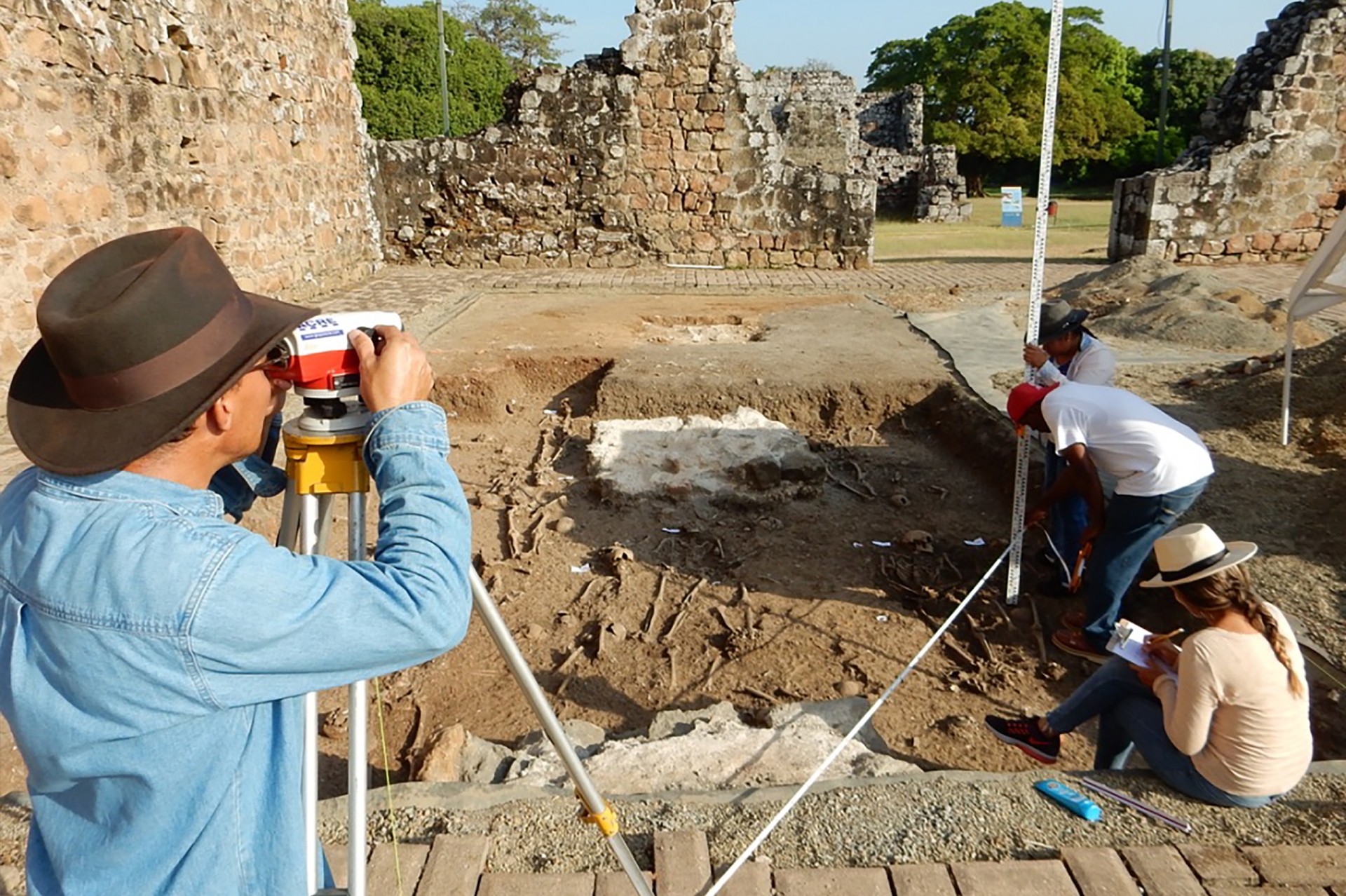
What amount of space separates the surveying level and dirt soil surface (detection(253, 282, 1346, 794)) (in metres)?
1.41

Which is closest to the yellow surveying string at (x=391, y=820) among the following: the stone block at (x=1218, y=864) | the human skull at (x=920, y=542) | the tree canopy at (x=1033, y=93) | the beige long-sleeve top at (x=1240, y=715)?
the stone block at (x=1218, y=864)

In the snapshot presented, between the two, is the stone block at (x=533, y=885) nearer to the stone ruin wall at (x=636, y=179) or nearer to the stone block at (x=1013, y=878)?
the stone block at (x=1013, y=878)

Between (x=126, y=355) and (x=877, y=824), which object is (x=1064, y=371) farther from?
(x=126, y=355)

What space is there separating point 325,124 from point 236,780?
13.8 metres

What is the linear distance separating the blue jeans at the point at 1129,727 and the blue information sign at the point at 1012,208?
817 inches

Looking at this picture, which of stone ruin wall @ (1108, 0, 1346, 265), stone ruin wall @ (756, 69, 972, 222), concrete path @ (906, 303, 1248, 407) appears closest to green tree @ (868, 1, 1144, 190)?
stone ruin wall @ (756, 69, 972, 222)

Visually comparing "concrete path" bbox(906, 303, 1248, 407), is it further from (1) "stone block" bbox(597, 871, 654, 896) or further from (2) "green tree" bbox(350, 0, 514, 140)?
(2) "green tree" bbox(350, 0, 514, 140)

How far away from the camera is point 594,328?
10.3m

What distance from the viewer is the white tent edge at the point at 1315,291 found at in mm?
6184

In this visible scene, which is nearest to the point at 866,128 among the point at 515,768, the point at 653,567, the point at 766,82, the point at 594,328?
the point at 766,82

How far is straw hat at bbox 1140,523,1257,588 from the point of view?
313 cm

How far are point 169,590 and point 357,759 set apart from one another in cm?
67

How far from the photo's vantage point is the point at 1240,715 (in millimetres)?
2916

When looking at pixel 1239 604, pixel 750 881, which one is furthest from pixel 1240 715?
pixel 750 881
